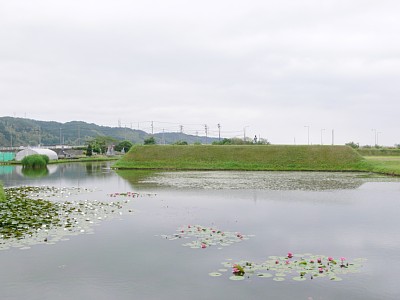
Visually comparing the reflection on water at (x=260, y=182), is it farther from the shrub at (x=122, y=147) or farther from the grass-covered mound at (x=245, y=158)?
the shrub at (x=122, y=147)

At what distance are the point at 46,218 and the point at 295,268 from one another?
10611 millimetres

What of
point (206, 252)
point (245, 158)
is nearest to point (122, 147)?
point (245, 158)

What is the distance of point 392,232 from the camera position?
593 inches

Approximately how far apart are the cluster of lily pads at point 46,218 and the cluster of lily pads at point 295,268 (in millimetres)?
6481

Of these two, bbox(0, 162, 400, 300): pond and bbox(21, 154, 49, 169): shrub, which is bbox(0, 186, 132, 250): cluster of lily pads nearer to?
bbox(0, 162, 400, 300): pond

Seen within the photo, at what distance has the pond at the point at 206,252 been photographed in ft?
30.7

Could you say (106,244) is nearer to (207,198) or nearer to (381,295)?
(381,295)

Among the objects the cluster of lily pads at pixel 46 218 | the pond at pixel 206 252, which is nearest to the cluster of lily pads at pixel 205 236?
the pond at pixel 206 252

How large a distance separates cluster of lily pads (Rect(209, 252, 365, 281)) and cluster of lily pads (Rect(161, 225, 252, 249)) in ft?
6.27

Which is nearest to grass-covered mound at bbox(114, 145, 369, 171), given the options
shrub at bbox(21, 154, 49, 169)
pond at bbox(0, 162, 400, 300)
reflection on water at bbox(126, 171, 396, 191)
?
shrub at bbox(21, 154, 49, 169)

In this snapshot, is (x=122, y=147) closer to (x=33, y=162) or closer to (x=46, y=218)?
(x=33, y=162)

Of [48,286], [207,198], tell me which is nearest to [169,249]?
[48,286]

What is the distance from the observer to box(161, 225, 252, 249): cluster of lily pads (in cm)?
1316

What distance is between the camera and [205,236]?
46.6 feet
